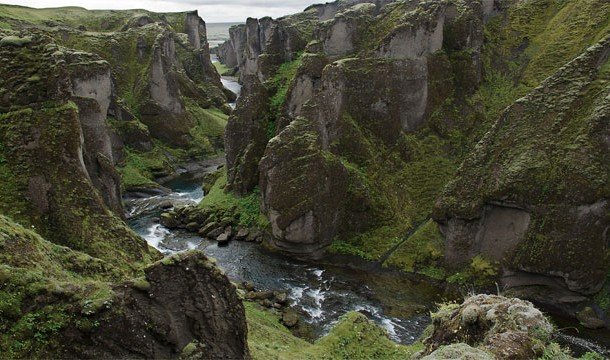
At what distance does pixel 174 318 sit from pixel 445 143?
4019 cm

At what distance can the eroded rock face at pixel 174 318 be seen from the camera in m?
14.2

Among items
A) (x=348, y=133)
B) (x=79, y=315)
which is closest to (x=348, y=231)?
(x=348, y=133)

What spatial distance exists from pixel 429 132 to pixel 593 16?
2089 centimetres

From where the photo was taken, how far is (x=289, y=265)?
1681 inches

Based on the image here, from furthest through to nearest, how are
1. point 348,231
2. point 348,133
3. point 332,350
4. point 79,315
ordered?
point 348,133 → point 348,231 → point 332,350 → point 79,315

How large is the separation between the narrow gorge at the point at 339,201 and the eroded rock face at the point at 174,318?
0.21 ft

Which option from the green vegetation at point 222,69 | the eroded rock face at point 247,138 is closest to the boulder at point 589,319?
the eroded rock face at point 247,138

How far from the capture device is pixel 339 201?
45.4 metres

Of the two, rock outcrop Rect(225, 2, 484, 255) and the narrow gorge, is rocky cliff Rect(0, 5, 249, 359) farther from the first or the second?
rock outcrop Rect(225, 2, 484, 255)

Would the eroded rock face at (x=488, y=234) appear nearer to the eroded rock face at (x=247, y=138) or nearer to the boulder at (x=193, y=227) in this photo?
the eroded rock face at (x=247, y=138)

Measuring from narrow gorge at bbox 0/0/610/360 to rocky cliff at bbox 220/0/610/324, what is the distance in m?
0.17

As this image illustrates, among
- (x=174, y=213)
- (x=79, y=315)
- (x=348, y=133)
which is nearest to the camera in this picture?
(x=79, y=315)

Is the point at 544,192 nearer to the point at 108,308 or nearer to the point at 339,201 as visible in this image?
the point at 339,201

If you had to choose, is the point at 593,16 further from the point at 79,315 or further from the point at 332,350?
the point at 79,315
